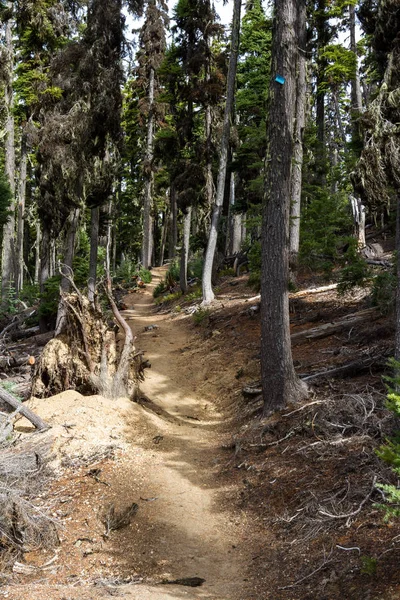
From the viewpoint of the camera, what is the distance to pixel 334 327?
36.2ft

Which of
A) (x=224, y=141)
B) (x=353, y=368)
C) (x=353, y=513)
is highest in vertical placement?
(x=224, y=141)

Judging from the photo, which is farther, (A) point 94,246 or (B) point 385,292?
(A) point 94,246

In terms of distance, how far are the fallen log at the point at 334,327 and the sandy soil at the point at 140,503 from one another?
2513 millimetres

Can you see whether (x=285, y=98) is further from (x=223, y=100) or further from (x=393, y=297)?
(x=223, y=100)

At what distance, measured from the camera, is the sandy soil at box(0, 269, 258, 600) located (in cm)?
506

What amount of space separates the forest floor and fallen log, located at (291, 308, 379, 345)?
65 millimetres

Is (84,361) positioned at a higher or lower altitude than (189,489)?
higher

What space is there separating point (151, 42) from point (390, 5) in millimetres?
27060

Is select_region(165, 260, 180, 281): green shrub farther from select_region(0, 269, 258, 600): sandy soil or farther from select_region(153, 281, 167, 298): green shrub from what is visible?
select_region(0, 269, 258, 600): sandy soil

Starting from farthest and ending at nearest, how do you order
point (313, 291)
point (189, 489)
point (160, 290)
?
1. point (160, 290)
2. point (313, 291)
3. point (189, 489)

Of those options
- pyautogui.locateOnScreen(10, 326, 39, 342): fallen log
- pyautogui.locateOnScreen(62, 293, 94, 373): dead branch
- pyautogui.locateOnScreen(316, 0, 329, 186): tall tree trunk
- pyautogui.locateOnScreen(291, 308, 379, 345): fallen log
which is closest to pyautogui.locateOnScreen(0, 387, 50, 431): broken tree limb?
pyautogui.locateOnScreen(62, 293, 94, 373): dead branch

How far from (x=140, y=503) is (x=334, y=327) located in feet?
20.1

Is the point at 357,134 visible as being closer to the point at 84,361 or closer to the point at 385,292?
the point at 385,292

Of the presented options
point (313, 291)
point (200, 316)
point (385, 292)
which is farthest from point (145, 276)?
point (385, 292)
